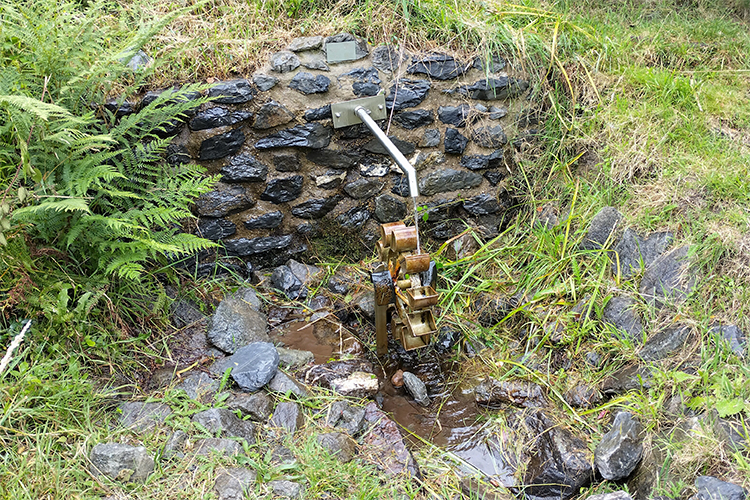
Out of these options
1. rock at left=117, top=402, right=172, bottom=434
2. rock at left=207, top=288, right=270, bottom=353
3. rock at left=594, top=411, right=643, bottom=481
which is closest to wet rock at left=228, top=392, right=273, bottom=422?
rock at left=117, top=402, right=172, bottom=434

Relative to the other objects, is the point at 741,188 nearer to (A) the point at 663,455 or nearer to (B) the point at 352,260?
(A) the point at 663,455

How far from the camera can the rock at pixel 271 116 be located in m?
2.79

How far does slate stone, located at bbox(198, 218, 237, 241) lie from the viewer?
2908 millimetres

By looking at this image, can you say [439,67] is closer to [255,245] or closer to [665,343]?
[255,245]

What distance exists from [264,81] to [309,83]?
0.23m

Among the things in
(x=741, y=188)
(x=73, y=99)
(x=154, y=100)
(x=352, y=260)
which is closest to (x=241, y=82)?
(x=154, y=100)

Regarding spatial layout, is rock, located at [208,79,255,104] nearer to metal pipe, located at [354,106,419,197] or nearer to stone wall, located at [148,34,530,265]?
stone wall, located at [148,34,530,265]

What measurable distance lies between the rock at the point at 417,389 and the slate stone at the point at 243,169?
4.38ft

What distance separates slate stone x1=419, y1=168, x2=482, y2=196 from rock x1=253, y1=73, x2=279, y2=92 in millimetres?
1018

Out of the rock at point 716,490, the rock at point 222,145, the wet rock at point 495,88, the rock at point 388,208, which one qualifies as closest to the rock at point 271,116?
the rock at point 222,145

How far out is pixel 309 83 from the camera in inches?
112

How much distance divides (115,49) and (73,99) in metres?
0.30

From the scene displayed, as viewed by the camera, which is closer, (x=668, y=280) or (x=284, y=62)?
(x=668, y=280)

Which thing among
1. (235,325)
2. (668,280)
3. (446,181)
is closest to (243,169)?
(235,325)
